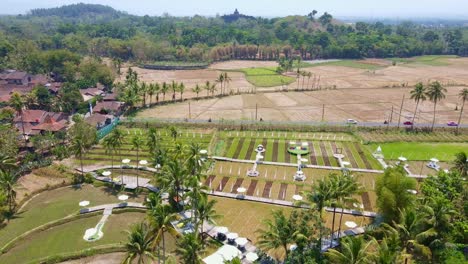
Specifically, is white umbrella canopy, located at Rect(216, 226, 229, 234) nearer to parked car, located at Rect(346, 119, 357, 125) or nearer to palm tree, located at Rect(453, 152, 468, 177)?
palm tree, located at Rect(453, 152, 468, 177)

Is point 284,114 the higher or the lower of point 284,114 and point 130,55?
the lower

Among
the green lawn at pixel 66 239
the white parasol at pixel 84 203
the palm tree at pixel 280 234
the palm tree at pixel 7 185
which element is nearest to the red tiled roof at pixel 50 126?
the palm tree at pixel 7 185

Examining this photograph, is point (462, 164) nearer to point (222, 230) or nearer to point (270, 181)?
point (270, 181)

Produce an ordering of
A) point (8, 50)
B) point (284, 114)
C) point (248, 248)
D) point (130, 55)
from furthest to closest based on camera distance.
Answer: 1. point (130, 55)
2. point (8, 50)
3. point (284, 114)
4. point (248, 248)

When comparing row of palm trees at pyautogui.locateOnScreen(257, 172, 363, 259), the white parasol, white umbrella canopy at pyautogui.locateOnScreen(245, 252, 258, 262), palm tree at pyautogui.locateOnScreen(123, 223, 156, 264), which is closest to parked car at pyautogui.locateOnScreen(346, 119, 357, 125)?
row of palm trees at pyautogui.locateOnScreen(257, 172, 363, 259)

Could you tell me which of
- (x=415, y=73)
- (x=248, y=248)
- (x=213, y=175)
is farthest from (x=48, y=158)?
(x=415, y=73)

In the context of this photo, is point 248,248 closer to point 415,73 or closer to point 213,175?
point 213,175
